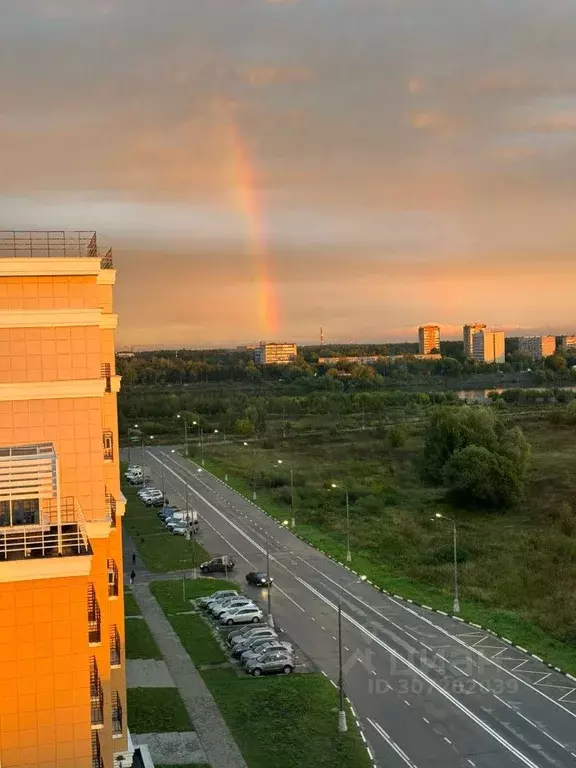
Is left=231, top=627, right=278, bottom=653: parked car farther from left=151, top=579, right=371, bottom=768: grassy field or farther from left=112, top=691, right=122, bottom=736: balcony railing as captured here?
left=112, top=691, right=122, bottom=736: balcony railing

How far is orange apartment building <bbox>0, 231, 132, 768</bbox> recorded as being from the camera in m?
10.1

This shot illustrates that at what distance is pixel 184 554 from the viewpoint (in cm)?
4025

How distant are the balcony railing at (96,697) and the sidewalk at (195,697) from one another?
→ 244 inches

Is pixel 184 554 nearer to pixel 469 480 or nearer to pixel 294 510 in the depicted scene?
pixel 294 510

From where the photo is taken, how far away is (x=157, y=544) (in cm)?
4256

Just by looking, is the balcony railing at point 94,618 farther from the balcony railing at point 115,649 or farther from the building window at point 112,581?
the balcony railing at point 115,649

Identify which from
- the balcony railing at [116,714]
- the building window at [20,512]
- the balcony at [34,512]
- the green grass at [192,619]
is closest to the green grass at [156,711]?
the green grass at [192,619]

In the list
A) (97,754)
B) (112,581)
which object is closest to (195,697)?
(112,581)

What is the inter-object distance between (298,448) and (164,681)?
53.3 metres

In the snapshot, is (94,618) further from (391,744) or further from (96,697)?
(391,744)

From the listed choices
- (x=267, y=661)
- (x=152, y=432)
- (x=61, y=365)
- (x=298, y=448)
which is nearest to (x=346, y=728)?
(x=267, y=661)

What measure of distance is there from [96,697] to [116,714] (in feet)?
10.7

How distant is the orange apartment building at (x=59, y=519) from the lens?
33.2ft

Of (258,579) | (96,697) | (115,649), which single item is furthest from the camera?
(258,579)
